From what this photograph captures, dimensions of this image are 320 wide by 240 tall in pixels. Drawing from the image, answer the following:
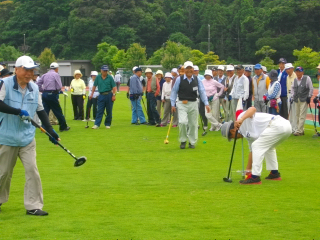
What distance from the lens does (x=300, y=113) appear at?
18.2m

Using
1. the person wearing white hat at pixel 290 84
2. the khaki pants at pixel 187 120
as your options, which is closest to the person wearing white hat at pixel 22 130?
the khaki pants at pixel 187 120

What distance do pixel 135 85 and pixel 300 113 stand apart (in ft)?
23.7

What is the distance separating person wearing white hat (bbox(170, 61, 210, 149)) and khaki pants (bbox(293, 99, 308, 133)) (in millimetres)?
4118

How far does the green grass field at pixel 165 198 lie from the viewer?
7.18 meters

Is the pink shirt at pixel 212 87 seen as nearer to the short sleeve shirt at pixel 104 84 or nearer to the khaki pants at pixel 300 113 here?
the khaki pants at pixel 300 113

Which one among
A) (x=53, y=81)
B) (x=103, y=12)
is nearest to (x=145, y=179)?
(x=53, y=81)

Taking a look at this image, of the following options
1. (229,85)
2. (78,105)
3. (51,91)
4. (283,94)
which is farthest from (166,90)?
(78,105)

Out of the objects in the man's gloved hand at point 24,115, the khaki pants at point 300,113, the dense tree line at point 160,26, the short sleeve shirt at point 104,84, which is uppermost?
the dense tree line at point 160,26

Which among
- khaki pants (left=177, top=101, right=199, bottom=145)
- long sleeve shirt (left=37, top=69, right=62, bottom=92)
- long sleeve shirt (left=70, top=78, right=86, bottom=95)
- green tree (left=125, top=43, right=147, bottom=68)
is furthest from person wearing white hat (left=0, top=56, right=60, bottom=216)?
green tree (left=125, top=43, right=147, bottom=68)

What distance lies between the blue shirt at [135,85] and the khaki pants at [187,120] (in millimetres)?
7556

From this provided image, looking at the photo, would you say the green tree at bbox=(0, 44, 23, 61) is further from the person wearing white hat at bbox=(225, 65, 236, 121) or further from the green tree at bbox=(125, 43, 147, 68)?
the person wearing white hat at bbox=(225, 65, 236, 121)

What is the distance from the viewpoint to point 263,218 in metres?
7.73

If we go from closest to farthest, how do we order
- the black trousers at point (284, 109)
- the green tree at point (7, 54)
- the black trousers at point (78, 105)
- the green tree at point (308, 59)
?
the black trousers at point (284, 109) → the black trousers at point (78, 105) → the green tree at point (308, 59) → the green tree at point (7, 54)

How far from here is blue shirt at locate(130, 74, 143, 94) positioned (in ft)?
75.3
